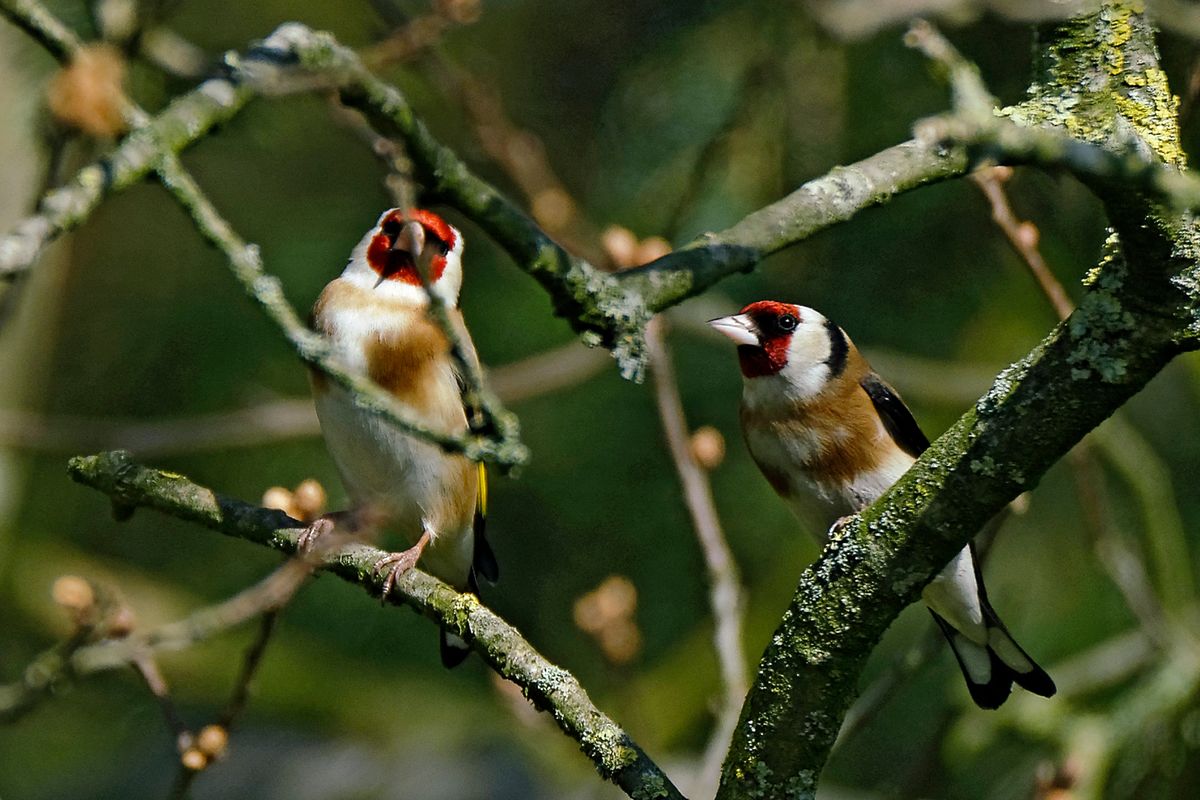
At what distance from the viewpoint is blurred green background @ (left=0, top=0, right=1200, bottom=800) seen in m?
4.30

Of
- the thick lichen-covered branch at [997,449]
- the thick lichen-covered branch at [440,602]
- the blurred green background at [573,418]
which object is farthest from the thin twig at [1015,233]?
the thick lichen-covered branch at [440,602]

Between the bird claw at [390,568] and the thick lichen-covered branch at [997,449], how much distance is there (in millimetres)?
806

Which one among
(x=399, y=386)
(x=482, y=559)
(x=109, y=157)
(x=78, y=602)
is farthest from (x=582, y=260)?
(x=482, y=559)

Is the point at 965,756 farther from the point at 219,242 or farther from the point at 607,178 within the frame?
the point at 219,242

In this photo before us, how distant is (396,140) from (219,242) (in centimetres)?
41

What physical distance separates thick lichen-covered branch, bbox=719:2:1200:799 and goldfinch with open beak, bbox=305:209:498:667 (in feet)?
3.72

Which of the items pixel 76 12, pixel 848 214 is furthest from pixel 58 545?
pixel 848 214

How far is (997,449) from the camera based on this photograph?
1819 mm

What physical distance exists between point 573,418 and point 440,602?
2987 millimetres

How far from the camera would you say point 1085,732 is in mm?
3912

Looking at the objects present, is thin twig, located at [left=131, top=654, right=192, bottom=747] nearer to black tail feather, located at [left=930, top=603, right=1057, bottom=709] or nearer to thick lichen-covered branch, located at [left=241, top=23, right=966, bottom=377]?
thick lichen-covered branch, located at [left=241, top=23, right=966, bottom=377]

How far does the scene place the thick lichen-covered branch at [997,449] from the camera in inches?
68.2

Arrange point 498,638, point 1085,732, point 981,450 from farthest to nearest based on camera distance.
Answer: point 1085,732 → point 498,638 → point 981,450

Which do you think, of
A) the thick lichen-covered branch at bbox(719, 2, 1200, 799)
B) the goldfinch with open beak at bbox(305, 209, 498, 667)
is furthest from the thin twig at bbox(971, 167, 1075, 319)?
the goldfinch with open beak at bbox(305, 209, 498, 667)
